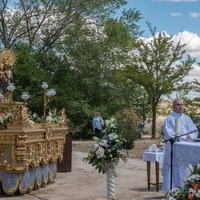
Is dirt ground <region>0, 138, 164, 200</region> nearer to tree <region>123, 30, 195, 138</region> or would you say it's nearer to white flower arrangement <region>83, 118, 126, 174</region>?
white flower arrangement <region>83, 118, 126, 174</region>

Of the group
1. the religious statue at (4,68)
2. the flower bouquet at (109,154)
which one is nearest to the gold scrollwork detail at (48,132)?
the religious statue at (4,68)

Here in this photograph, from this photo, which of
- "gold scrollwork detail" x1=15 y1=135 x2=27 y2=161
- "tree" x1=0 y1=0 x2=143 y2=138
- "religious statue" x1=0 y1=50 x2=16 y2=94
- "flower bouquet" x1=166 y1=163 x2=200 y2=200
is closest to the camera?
"flower bouquet" x1=166 y1=163 x2=200 y2=200

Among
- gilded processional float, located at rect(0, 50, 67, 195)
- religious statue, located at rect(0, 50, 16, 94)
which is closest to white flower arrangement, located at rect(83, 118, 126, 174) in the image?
gilded processional float, located at rect(0, 50, 67, 195)

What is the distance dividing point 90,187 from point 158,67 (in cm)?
3076

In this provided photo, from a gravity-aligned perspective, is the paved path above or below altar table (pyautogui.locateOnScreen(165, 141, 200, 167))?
below

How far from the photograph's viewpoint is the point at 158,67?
44094mm

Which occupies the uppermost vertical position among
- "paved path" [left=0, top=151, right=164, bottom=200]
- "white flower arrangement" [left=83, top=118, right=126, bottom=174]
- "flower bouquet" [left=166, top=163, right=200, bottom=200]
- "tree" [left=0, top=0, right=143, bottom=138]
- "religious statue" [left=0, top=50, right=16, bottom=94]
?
"tree" [left=0, top=0, right=143, bottom=138]

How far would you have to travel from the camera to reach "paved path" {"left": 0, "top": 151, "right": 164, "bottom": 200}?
12312 millimetres

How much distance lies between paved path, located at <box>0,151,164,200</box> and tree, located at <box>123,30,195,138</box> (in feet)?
82.9

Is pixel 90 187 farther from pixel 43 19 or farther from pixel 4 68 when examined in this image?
pixel 43 19

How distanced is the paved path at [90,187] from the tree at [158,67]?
82.9ft

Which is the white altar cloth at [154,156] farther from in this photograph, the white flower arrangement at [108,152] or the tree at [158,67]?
the tree at [158,67]

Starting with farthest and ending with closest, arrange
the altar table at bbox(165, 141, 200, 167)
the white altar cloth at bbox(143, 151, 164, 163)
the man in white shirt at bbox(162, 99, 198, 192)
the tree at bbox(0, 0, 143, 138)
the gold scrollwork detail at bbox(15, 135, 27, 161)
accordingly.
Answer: the tree at bbox(0, 0, 143, 138), the white altar cloth at bbox(143, 151, 164, 163), the gold scrollwork detail at bbox(15, 135, 27, 161), the man in white shirt at bbox(162, 99, 198, 192), the altar table at bbox(165, 141, 200, 167)

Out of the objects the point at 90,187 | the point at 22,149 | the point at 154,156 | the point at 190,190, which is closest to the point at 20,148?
the point at 22,149
